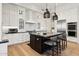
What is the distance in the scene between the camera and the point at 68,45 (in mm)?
1535

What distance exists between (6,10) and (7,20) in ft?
0.60

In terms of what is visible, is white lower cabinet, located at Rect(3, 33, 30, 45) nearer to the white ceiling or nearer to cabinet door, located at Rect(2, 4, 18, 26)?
cabinet door, located at Rect(2, 4, 18, 26)

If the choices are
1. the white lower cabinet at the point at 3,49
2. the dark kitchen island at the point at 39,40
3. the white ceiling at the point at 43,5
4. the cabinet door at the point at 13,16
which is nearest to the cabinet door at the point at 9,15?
the cabinet door at the point at 13,16

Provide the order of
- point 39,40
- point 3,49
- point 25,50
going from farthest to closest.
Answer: point 39,40 < point 25,50 < point 3,49

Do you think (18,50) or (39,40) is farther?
(39,40)

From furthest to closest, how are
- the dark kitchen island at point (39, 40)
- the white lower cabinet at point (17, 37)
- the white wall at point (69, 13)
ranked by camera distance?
the dark kitchen island at point (39, 40)
the white lower cabinet at point (17, 37)
the white wall at point (69, 13)

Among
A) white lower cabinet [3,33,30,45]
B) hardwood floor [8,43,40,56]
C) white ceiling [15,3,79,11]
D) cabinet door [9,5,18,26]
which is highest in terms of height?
white ceiling [15,3,79,11]

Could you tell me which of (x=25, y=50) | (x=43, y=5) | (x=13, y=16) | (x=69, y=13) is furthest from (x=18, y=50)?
(x=69, y=13)

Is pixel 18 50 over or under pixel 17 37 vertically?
under

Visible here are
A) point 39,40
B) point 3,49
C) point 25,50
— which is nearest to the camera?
point 3,49

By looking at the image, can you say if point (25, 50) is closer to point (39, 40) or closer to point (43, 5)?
point (39, 40)

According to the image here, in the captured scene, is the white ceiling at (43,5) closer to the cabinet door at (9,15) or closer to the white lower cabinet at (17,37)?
the cabinet door at (9,15)

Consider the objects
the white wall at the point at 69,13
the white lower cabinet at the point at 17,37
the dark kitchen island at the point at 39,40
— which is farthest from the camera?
the dark kitchen island at the point at 39,40

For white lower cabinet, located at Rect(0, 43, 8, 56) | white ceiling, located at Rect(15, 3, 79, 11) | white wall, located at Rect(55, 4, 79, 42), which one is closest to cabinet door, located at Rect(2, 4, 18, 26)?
white ceiling, located at Rect(15, 3, 79, 11)
